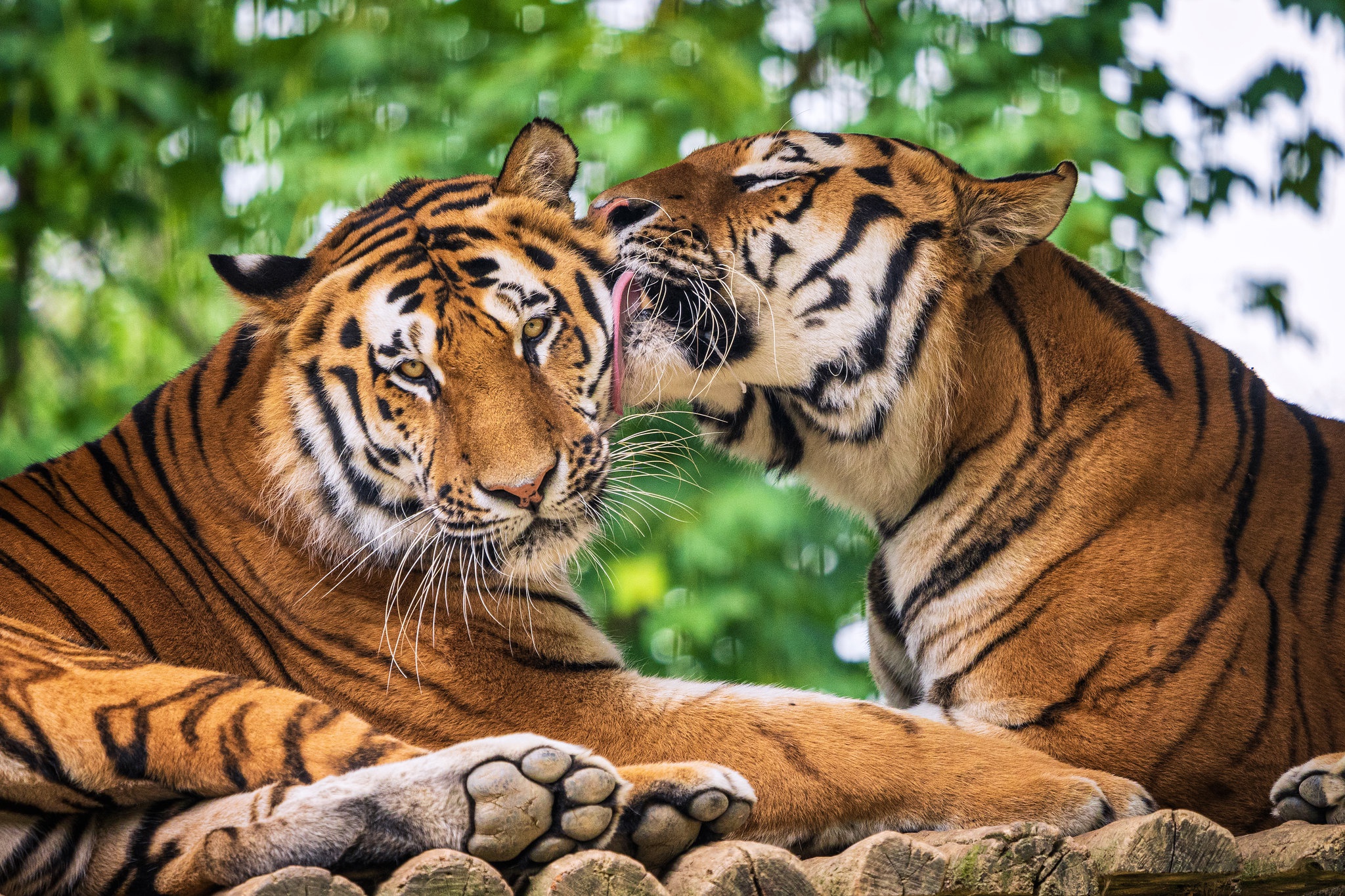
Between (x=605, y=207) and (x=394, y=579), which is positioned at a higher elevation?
(x=605, y=207)

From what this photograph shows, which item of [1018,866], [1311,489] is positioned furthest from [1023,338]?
[1018,866]

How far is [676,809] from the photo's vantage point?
169cm

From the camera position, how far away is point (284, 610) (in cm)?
217

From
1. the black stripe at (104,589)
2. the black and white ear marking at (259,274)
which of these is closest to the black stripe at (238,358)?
the black and white ear marking at (259,274)

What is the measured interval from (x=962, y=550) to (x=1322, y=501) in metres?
0.69

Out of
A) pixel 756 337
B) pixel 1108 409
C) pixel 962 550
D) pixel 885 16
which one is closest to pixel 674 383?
pixel 756 337

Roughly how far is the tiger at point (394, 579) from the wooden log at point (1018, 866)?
0.28m

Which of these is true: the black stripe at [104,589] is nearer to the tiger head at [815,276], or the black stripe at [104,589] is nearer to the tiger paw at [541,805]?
the tiger paw at [541,805]

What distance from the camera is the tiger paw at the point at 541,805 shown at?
1579 millimetres

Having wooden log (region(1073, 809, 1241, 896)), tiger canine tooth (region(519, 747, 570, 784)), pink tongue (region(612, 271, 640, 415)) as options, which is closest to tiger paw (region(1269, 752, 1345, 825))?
wooden log (region(1073, 809, 1241, 896))

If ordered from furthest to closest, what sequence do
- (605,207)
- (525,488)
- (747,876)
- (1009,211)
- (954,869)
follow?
1. (605,207)
2. (1009,211)
3. (525,488)
4. (954,869)
5. (747,876)

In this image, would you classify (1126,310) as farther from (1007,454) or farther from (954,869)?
(954,869)

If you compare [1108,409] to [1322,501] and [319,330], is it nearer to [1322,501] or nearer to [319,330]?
[1322,501]

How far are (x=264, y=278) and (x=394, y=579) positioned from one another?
0.56m
